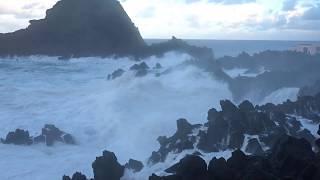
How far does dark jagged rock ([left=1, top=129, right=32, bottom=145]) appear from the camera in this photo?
74.8ft

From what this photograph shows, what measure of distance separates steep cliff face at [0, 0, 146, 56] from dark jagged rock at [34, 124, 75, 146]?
26.3m

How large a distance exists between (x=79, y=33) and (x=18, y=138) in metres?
30.9

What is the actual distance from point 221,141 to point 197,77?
17.3 m

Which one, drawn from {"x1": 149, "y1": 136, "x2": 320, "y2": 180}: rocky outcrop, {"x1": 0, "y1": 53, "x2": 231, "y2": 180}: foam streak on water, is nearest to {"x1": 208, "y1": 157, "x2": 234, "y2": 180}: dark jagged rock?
{"x1": 149, "y1": 136, "x2": 320, "y2": 180}: rocky outcrop

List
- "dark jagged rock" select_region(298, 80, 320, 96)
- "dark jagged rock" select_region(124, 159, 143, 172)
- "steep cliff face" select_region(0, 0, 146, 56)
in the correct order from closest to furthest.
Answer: "dark jagged rock" select_region(124, 159, 143, 172), "dark jagged rock" select_region(298, 80, 320, 96), "steep cliff face" select_region(0, 0, 146, 56)

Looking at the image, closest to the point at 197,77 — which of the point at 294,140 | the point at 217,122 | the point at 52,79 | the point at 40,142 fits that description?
the point at 52,79

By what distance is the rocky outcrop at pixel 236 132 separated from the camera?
1686 centimetres

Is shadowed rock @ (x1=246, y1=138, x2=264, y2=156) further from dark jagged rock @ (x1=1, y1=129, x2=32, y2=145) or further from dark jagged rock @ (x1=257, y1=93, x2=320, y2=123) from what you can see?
dark jagged rock @ (x1=1, y1=129, x2=32, y2=145)

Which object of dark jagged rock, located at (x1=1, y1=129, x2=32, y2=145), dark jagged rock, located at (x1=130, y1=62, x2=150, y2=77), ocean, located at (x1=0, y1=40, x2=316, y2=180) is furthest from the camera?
dark jagged rock, located at (x1=130, y1=62, x2=150, y2=77)

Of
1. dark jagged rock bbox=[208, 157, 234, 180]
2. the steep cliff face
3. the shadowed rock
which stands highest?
the steep cliff face

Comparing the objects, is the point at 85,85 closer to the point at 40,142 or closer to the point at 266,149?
the point at 40,142

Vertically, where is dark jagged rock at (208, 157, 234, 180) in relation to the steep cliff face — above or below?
below

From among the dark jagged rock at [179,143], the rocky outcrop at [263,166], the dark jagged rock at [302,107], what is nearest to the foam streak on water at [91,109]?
the dark jagged rock at [179,143]

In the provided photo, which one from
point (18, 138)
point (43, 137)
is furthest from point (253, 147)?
point (18, 138)
